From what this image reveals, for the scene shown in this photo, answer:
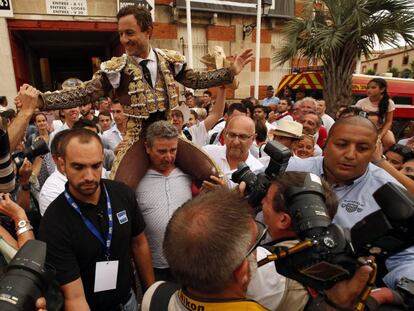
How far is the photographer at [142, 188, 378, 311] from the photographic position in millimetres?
911

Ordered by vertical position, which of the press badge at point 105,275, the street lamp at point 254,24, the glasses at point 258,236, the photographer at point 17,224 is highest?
the street lamp at point 254,24

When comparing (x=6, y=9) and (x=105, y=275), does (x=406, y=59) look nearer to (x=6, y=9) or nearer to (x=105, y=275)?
(x=6, y=9)

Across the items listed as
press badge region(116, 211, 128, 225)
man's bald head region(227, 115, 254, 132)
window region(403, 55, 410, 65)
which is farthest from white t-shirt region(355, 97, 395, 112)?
window region(403, 55, 410, 65)

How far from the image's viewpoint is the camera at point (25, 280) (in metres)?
0.84

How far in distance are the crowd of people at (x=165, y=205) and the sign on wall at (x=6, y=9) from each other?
7.34 meters

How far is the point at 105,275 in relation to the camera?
5.53 ft

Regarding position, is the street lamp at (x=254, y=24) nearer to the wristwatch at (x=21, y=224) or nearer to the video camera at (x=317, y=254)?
the wristwatch at (x=21, y=224)

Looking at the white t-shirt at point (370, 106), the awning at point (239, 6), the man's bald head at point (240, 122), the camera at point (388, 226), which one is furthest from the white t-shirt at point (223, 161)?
the awning at point (239, 6)

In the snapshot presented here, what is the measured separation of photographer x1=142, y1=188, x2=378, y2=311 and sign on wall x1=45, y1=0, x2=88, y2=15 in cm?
960

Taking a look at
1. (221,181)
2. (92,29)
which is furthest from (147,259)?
(92,29)

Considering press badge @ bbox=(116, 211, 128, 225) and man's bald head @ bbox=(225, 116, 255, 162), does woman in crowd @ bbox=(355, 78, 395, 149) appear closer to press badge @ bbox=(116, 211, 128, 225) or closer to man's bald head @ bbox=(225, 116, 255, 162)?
man's bald head @ bbox=(225, 116, 255, 162)

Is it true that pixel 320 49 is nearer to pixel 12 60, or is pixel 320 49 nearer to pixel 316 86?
pixel 316 86

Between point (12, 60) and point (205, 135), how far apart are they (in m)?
7.73

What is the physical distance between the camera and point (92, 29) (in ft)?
30.2
